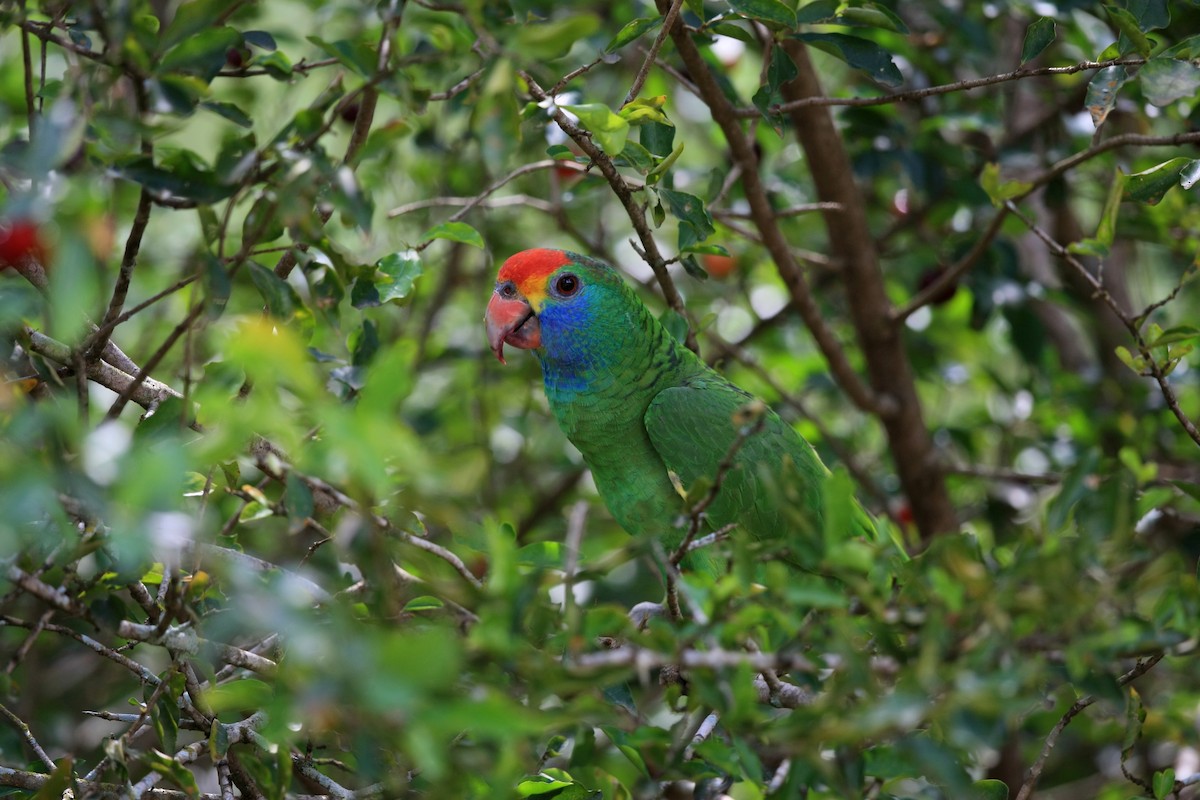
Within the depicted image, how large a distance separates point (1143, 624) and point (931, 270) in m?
2.08

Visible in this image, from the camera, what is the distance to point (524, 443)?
10.6 ft

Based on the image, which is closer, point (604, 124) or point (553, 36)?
point (553, 36)

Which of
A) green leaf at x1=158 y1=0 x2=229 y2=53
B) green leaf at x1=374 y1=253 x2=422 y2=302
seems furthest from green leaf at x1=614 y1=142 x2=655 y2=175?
green leaf at x1=158 y1=0 x2=229 y2=53

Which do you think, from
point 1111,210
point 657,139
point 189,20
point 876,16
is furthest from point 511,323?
point 1111,210

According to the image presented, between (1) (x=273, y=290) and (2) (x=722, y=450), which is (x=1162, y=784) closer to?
(2) (x=722, y=450)

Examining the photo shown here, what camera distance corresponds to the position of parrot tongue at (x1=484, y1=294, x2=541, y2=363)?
7.14 ft

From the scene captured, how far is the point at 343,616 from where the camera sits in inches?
31.8

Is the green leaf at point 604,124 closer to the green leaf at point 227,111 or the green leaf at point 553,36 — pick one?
the green leaf at point 553,36

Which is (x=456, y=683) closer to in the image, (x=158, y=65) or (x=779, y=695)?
(x=779, y=695)

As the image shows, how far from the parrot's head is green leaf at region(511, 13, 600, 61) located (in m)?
1.12

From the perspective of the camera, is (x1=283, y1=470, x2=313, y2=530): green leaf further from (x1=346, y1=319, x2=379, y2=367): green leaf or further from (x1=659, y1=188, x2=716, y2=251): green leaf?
(x1=659, y1=188, x2=716, y2=251): green leaf

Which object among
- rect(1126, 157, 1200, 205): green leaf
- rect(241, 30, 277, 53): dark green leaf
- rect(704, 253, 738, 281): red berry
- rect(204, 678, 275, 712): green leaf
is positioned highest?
rect(704, 253, 738, 281): red berry

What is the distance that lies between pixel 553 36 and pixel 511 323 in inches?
47.7

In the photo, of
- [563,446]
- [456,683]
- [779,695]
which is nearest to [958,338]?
[563,446]
